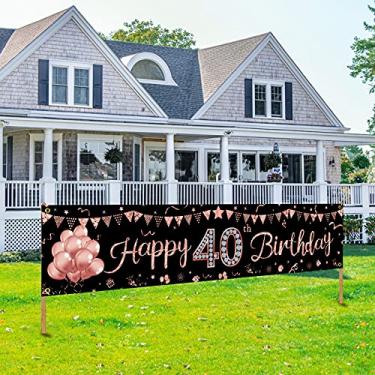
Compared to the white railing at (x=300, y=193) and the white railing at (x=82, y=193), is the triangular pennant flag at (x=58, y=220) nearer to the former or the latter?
the white railing at (x=82, y=193)

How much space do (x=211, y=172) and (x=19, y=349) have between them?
18993 millimetres

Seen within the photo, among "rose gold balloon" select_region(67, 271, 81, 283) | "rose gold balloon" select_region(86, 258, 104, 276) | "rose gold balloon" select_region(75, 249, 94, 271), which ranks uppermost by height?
"rose gold balloon" select_region(75, 249, 94, 271)

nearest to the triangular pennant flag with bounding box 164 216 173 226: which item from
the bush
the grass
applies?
the grass

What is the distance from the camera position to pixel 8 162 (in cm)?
2425

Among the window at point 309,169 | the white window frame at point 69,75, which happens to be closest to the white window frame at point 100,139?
the white window frame at point 69,75

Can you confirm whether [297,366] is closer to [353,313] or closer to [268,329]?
[268,329]

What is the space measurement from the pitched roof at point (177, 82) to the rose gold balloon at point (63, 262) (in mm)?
17556

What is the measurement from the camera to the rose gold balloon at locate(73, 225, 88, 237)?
29.6ft

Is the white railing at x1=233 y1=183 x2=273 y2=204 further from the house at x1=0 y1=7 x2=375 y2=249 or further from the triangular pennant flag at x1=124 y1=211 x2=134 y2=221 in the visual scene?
the triangular pennant flag at x1=124 y1=211 x2=134 y2=221

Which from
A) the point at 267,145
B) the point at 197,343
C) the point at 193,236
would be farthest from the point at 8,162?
the point at 197,343

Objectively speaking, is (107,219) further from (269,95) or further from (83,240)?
(269,95)

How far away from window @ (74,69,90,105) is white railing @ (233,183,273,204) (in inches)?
227

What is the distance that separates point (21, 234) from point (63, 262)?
475 inches

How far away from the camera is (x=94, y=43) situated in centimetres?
2384
